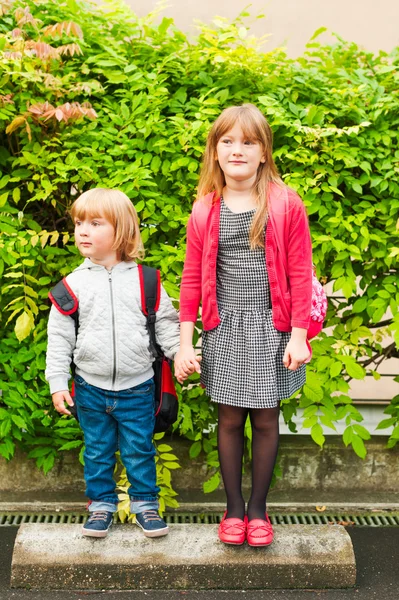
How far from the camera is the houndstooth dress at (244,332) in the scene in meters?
2.93

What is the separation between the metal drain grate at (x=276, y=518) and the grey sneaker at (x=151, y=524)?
0.70 meters

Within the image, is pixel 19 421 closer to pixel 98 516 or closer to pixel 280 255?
pixel 98 516

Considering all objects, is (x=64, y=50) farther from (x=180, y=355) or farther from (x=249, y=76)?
(x=180, y=355)

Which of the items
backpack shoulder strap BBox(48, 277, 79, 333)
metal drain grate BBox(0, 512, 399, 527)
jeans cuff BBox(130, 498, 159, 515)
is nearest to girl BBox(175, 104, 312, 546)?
jeans cuff BBox(130, 498, 159, 515)

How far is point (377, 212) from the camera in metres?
3.64

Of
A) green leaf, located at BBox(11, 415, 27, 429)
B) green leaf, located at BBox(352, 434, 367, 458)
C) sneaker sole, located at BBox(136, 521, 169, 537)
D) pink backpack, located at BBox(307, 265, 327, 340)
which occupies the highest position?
pink backpack, located at BBox(307, 265, 327, 340)

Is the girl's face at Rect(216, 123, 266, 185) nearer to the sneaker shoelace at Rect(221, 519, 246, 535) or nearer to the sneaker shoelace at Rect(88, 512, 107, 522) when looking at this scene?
the sneaker shoelace at Rect(221, 519, 246, 535)

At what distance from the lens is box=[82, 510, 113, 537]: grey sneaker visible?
10.2 feet

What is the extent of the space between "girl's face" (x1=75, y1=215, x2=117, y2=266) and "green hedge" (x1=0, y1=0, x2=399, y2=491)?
1.51 ft

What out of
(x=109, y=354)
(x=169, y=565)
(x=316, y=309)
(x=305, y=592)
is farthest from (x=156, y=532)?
(x=316, y=309)

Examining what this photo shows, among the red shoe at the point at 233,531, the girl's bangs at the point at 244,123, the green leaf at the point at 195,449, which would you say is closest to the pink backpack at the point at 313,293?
the girl's bangs at the point at 244,123

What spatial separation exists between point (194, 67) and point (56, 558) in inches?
94.9

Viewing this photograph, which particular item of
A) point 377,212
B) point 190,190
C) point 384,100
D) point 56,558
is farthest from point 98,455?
point 384,100

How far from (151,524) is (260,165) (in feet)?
5.24
